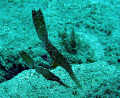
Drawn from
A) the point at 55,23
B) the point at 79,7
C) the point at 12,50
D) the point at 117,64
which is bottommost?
the point at 117,64

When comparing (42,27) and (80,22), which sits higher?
(42,27)

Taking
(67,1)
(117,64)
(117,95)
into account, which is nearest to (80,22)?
(67,1)

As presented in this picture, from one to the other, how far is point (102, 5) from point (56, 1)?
6.32 ft

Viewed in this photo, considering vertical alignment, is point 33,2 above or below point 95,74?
above

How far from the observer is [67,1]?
202 inches

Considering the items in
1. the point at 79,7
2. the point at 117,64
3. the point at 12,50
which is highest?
the point at 79,7

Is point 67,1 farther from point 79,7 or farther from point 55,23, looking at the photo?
point 55,23

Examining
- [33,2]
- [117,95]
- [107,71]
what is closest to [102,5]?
[33,2]

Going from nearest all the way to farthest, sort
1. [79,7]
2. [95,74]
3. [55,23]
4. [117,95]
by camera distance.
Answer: [117,95] → [95,74] → [55,23] → [79,7]

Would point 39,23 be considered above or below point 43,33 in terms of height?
above

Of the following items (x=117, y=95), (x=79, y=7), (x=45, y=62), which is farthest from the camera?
(x=79, y=7)

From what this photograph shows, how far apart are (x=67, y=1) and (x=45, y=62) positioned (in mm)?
3289

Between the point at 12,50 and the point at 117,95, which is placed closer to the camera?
the point at 117,95

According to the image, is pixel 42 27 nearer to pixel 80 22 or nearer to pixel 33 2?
pixel 80 22
